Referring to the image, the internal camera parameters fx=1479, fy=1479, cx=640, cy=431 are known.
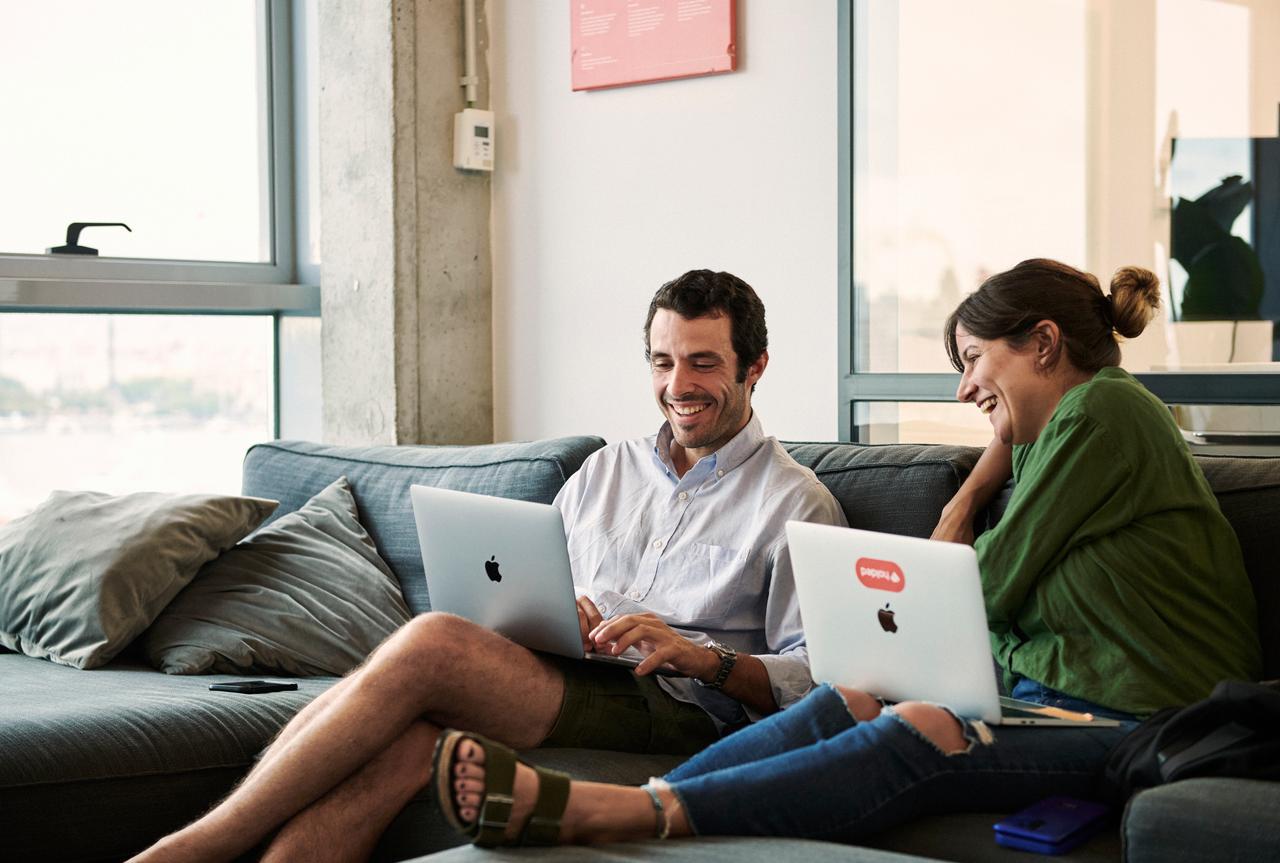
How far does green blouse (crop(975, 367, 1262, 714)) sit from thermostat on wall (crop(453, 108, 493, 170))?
6.78 ft

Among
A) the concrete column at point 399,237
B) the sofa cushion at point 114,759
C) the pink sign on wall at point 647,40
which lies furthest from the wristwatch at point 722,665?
the concrete column at point 399,237

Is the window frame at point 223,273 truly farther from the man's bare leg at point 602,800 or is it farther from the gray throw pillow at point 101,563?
the man's bare leg at point 602,800

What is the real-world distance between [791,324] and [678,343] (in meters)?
0.80

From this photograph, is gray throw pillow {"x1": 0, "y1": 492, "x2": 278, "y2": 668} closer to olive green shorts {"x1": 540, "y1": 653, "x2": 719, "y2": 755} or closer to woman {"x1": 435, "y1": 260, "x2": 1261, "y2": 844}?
olive green shorts {"x1": 540, "y1": 653, "x2": 719, "y2": 755}

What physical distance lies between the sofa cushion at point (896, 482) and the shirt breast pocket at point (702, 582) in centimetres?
24

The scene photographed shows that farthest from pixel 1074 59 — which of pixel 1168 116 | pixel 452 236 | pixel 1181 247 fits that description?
pixel 452 236

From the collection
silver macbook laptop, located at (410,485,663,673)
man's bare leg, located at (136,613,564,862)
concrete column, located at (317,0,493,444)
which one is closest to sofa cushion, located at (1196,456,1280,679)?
silver macbook laptop, located at (410,485,663,673)

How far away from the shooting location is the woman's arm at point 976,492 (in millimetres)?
2266

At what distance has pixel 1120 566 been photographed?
6.47 ft

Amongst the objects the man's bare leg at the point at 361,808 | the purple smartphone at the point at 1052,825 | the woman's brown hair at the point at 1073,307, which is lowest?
the man's bare leg at the point at 361,808

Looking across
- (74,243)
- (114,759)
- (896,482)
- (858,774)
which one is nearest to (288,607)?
(114,759)

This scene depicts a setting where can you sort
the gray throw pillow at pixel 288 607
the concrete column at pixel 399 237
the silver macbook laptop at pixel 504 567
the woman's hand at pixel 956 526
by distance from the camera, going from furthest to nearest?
the concrete column at pixel 399 237
the gray throw pillow at pixel 288 607
the woman's hand at pixel 956 526
the silver macbook laptop at pixel 504 567

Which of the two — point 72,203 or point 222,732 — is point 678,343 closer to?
point 222,732

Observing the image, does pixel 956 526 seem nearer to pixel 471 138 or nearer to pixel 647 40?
pixel 647 40
